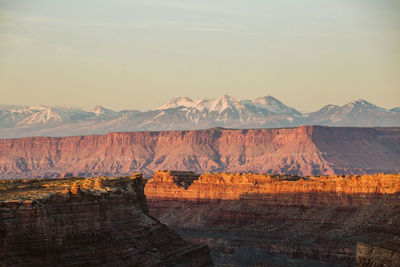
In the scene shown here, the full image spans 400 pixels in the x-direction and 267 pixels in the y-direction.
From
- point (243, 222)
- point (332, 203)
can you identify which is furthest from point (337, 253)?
point (243, 222)

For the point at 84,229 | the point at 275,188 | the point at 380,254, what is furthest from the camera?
the point at 275,188

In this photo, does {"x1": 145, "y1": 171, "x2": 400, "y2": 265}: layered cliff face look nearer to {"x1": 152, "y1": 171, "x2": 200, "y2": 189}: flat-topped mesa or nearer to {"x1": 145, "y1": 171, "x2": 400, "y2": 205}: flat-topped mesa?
{"x1": 145, "y1": 171, "x2": 400, "y2": 205}: flat-topped mesa

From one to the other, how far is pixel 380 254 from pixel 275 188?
70821mm

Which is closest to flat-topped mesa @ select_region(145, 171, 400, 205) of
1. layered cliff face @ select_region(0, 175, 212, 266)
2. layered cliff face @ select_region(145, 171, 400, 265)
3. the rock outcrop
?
layered cliff face @ select_region(145, 171, 400, 265)

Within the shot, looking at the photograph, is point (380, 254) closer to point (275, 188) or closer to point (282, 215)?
point (282, 215)

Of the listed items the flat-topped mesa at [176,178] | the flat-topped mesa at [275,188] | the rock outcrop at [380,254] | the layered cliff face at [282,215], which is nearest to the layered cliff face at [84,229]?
the rock outcrop at [380,254]

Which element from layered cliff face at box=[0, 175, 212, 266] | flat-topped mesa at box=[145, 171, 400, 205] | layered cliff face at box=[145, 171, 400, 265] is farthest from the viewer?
flat-topped mesa at box=[145, 171, 400, 205]

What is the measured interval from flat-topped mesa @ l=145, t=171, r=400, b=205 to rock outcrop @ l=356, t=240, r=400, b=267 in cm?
5316

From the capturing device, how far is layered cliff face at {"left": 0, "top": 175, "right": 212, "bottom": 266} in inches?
1869

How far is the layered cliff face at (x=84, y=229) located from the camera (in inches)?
1869

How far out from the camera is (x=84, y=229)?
52438 mm

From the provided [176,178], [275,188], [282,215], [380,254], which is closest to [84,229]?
[380,254]

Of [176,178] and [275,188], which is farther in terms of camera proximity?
[176,178]

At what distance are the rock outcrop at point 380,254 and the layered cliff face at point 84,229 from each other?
52.3ft
